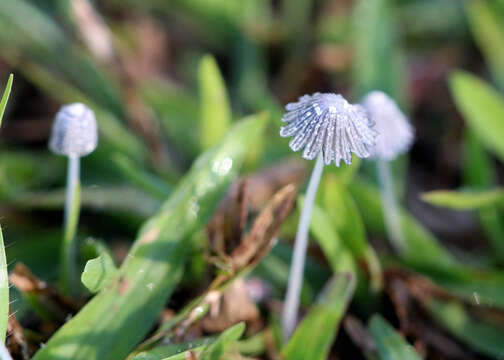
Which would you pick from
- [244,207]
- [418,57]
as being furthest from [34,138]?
[418,57]

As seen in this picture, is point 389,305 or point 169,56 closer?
point 389,305

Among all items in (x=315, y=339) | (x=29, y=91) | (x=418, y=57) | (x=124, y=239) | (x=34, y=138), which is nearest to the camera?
(x=315, y=339)

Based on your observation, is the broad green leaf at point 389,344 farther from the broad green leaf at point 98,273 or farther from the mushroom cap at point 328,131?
the broad green leaf at point 98,273

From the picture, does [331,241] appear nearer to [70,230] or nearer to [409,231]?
[409,231]

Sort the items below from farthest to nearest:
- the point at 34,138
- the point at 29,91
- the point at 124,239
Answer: the point at 29,91 → the point at 34,138 → the point at 124,239

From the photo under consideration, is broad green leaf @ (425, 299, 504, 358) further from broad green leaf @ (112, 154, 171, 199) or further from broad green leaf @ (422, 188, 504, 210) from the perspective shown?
broad green leaf @ (112, 154, 171, 199)

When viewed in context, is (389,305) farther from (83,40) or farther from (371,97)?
(83,40)
